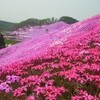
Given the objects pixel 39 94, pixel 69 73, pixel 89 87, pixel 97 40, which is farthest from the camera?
pixel 97 40

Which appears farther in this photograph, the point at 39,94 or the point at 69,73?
Answer: the point at 69,73

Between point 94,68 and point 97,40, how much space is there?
338 inches

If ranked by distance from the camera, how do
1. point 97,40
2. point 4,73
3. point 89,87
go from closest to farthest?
point 89,87 → point 4,73 → point 97,40

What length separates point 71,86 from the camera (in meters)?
15.7

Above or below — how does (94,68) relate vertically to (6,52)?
above

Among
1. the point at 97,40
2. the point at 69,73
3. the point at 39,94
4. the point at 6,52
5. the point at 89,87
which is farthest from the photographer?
the point at 6,52

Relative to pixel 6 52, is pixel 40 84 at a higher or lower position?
higher

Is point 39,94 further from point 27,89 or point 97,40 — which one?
point 97,40

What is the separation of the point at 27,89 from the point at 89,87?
2.47 meters

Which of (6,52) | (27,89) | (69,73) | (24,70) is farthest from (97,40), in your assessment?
(6,52)

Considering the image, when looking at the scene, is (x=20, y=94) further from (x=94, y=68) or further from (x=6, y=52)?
(x=6, y=52)

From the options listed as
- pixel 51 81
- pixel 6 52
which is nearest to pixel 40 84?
pixel 51 81

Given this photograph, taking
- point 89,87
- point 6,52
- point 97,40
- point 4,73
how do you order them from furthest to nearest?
point 6,52
point 97,40
point 4,73
point 89,87

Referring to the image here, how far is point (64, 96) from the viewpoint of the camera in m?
14.8
